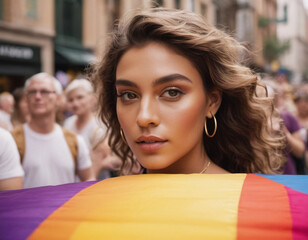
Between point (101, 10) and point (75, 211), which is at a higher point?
point (101, 10)

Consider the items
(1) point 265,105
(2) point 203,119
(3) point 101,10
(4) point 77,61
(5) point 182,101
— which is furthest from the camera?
(3) point 101,10

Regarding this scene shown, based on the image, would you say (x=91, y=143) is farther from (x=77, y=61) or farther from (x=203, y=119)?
(x=77, y=61)

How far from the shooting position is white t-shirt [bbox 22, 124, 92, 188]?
392 cm

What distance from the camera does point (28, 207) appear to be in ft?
4.33

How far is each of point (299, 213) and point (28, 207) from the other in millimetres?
751

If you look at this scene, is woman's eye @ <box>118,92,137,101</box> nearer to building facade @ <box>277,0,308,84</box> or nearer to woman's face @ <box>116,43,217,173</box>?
woman's face @ <box>116,43,217,173</box>

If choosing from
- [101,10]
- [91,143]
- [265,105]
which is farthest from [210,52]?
[101,10]

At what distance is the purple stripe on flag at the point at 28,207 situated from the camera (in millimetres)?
1199

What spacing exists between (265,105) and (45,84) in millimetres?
2952

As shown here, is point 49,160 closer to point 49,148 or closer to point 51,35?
point 49,148

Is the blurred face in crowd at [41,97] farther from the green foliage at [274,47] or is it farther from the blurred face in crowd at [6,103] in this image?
the green foliage at [274,47]

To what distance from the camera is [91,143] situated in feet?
17.4

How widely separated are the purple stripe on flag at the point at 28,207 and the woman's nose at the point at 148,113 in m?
0.31

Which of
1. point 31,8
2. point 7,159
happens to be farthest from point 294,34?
point 7,159
